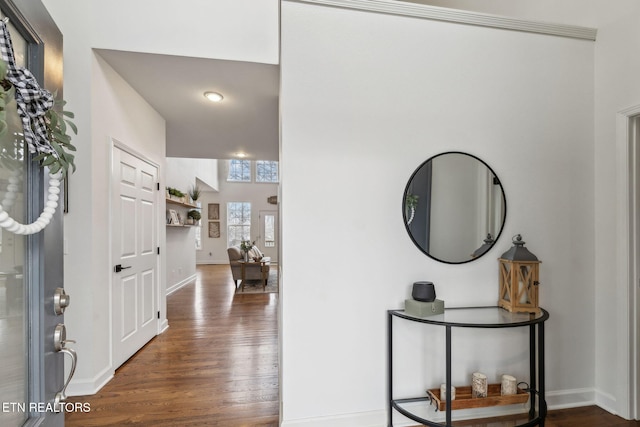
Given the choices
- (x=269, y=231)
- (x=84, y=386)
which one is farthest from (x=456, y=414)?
(x=269, y=231)

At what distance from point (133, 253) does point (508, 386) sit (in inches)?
133

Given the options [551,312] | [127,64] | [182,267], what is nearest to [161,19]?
[127,64]

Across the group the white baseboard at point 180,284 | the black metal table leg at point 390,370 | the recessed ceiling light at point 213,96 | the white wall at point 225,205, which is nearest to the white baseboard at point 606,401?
the black metal table leg at point 390,370

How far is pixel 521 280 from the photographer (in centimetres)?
190

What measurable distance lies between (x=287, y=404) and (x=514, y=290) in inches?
62.3

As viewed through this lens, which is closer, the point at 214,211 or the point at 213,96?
the point at 213,96

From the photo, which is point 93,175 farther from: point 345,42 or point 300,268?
point 345,42

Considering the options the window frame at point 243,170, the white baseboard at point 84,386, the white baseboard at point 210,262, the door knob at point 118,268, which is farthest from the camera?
the window frame at point 243,170

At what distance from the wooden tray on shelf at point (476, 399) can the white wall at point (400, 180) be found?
0.13m

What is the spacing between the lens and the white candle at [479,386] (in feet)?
6.15

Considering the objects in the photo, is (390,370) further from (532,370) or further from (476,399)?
(532,370)

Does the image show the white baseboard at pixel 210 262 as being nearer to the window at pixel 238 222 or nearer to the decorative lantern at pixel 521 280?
the window at pixel 238 222

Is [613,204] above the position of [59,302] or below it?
above

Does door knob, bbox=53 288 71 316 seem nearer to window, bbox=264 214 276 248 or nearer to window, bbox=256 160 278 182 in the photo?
window, bbox=264 214 276 248
